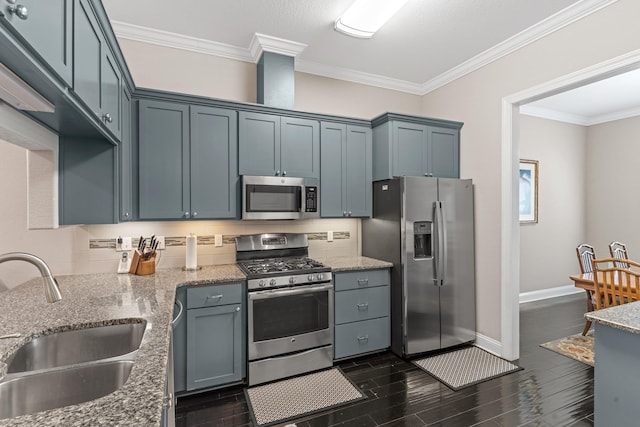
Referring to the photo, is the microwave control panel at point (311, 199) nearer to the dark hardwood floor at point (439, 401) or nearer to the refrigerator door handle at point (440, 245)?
the refrigerator door handle at point (440, 245)

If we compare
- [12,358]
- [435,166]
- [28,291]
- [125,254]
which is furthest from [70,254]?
[435,166]

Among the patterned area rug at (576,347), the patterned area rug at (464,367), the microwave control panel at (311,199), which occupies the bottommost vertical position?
the patterned area rug at (464,367)

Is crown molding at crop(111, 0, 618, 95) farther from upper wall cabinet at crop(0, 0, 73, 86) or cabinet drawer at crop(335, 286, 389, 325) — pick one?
cabinet drawer at crop(335, 286, 389, 325)

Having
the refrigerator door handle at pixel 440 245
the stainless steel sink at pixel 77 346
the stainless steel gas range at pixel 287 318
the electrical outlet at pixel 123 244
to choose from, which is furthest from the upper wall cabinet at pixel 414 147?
the stainless steel sink at pixel 77 346

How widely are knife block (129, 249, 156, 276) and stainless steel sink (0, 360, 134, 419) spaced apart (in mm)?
1585

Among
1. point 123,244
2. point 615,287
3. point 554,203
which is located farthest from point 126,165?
point 554,203

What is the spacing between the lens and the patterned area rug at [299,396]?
7.28 ft

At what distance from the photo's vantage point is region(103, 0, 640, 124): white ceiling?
249cm

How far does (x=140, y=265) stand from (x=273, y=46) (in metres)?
→ 2.32

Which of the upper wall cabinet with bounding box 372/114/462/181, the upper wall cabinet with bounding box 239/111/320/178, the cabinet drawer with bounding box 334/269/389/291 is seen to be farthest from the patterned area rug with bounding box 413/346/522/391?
the upper wall cabinet with bounding box 239/111/320/178

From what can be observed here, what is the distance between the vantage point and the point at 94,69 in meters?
1.59

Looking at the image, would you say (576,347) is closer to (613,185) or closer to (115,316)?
(613,185)

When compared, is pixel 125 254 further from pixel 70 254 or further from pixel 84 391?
pixel 84 391

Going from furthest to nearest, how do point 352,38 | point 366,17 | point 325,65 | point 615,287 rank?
point 325,65
point 352,38
point 615,287
point 366,17
